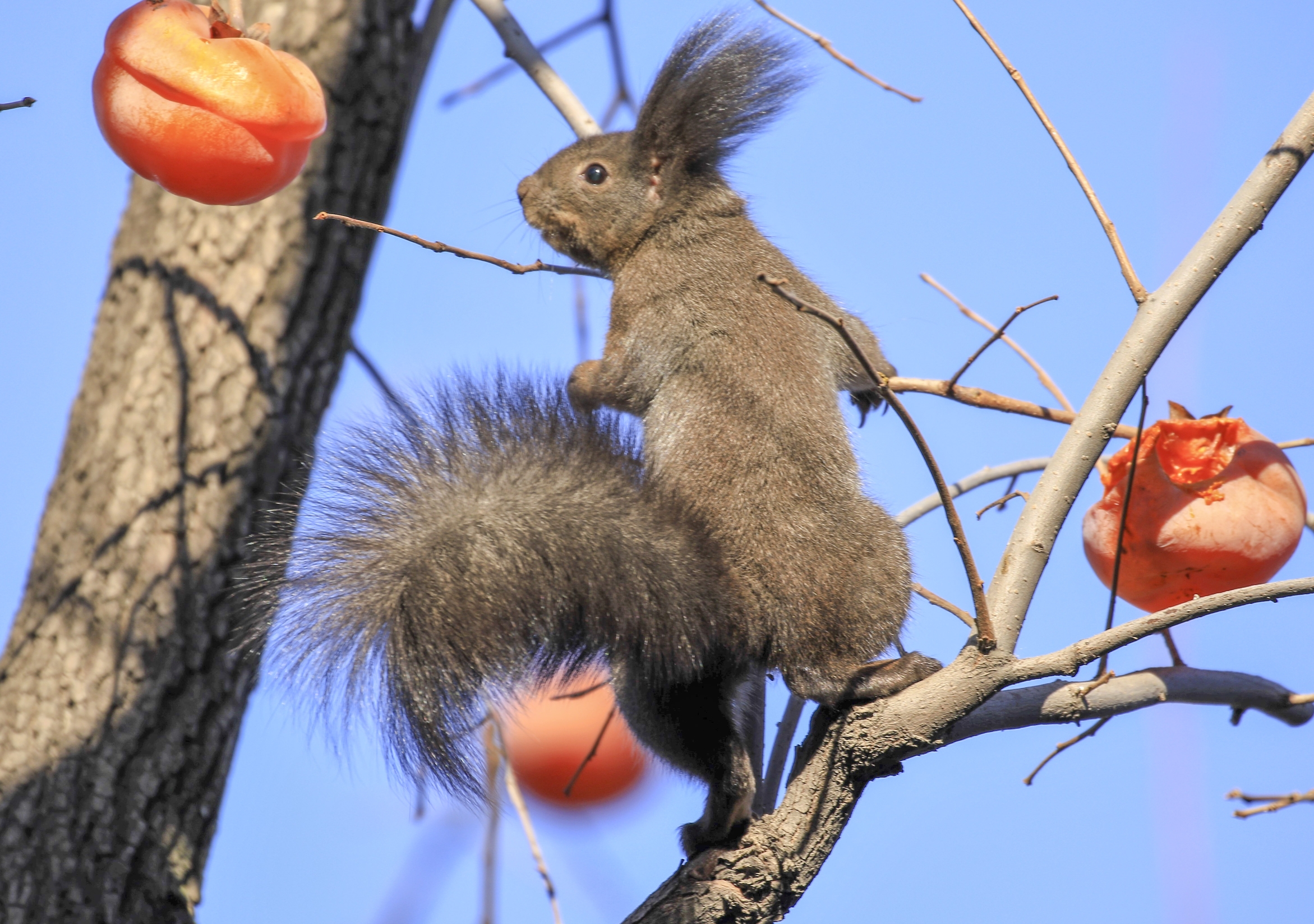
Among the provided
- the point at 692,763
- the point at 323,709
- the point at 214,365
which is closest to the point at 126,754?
the point at 214,365

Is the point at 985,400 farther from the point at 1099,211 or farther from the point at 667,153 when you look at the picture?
the point at 667,153

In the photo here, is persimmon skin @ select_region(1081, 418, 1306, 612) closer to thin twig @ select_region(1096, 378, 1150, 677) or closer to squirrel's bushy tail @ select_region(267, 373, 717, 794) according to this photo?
thin twig @ select_region(1096, 378, 1150, 677)

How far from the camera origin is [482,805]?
2254 millimetres

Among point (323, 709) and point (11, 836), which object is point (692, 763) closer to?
point (323, 709)

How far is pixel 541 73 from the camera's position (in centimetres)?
294

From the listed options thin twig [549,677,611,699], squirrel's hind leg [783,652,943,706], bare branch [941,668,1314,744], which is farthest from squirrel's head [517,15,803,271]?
bare branch [941,668,1314,744]

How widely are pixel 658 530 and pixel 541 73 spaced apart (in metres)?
1.28

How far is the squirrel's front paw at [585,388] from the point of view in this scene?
2.68m

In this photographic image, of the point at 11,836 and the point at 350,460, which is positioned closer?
the point at 350,460

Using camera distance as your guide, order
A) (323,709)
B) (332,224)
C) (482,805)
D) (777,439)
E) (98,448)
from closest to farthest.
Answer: (323,709) → (482,805) → (777,439) → (98,448) → (332,224)

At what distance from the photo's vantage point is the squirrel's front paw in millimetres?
2680

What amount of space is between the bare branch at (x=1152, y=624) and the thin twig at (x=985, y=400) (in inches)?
Result: 18.2

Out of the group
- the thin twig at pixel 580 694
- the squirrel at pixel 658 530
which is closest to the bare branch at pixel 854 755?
the squirrel at pixel 658 530

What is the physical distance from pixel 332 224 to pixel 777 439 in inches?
71.3
